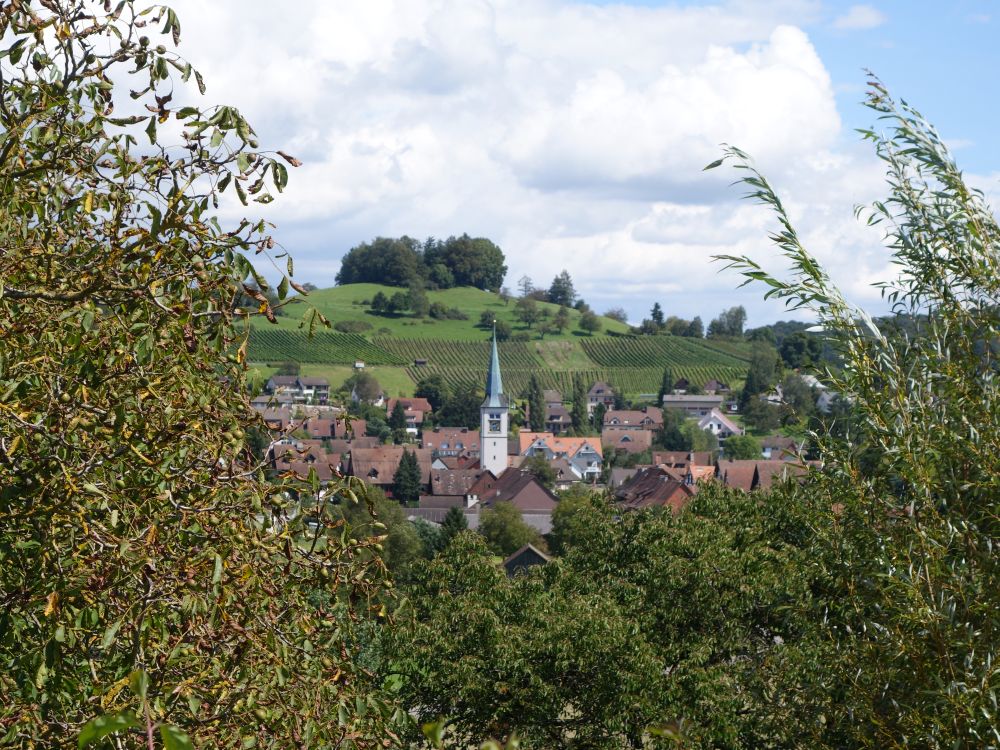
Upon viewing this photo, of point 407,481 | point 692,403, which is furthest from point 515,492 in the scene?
point 692,403

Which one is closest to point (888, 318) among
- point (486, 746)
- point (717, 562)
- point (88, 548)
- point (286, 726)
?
point (286, 726)

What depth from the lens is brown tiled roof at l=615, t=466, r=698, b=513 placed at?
2810 inches

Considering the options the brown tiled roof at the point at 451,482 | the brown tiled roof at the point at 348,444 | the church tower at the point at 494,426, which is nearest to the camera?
the brown tiled roof at the point at 451,482

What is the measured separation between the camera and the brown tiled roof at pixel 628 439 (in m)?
133

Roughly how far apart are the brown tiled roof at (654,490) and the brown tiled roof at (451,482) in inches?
778

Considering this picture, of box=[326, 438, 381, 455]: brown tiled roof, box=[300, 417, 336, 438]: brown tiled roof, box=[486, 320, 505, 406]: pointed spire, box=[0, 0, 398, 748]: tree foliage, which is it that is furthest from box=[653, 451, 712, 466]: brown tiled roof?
box=[0, 0, 398, 748]: tree foliage

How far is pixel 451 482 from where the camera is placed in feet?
333

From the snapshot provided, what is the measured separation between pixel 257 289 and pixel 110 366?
2.65 feet

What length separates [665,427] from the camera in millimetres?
134000

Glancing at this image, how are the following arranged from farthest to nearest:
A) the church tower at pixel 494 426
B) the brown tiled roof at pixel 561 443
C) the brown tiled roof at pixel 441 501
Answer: the brown tiled roof at pixel 561 443, the church tower at pixel 494 426, the brown tiled roof at pixel 441 501

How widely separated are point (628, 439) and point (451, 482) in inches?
1595

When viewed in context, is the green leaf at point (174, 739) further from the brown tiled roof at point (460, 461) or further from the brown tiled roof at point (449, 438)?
the brown tiled roof at point (449, 438)

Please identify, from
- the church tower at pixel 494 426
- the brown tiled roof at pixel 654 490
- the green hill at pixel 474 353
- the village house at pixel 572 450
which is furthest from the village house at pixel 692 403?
the brown tiled roof at pixel 654 490

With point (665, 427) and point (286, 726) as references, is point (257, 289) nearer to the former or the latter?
point (286, 726)
